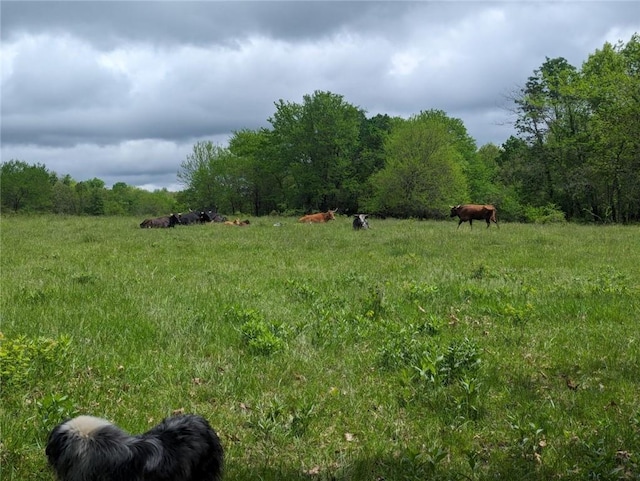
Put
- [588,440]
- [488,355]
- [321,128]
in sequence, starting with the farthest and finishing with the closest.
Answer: [321,128] → [488,355] → [588,440]

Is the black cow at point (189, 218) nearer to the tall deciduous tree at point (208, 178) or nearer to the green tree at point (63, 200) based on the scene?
the tall deciduous tree at point (208, 178)

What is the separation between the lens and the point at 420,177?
50.6 meters

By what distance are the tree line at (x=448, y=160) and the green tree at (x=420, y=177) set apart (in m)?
0.11

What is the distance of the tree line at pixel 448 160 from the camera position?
44.4 metres

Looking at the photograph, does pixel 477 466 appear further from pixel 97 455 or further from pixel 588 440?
pixel 97 455

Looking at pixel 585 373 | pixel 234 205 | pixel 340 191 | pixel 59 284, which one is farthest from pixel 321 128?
pixel 585 373

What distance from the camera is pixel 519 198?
61.6m

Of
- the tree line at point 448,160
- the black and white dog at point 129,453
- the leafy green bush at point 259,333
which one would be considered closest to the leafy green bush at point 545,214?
the tree line at point 448,160

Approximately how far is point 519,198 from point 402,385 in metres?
61.7

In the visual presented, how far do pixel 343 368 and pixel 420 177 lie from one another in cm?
4667

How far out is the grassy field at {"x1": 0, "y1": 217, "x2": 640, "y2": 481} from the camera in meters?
4.04

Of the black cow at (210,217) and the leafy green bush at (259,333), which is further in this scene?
the black cow at (210,217)

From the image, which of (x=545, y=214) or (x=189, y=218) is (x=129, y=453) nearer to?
(x=189, y=218)

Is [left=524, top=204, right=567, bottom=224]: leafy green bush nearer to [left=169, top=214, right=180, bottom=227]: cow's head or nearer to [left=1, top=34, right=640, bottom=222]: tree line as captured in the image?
[left=1, top=34, right=640, bottom=222]: tree line
